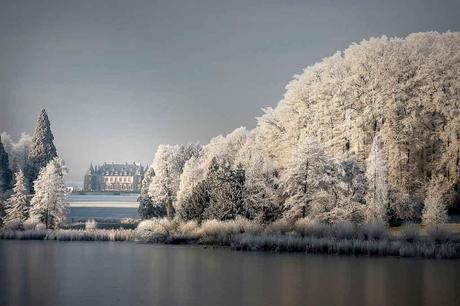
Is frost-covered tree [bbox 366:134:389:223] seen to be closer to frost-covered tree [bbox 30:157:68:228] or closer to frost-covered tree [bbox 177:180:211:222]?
frost-covered tree [bbox 177:180:211:222]

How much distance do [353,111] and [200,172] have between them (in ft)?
46.3

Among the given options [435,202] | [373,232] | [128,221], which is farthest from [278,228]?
[128,221]

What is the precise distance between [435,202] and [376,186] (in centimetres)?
319

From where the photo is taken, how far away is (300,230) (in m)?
32.7

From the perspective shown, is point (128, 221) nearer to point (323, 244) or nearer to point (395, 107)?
point (395, 107)

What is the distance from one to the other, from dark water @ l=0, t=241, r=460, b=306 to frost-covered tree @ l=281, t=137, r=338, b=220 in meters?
6.55

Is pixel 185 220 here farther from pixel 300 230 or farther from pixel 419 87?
pixel 419 87

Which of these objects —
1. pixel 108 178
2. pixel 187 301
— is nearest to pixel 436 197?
pixel 187 301

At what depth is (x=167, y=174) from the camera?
2117 inches

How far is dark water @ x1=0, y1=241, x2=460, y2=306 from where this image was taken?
56.6ft

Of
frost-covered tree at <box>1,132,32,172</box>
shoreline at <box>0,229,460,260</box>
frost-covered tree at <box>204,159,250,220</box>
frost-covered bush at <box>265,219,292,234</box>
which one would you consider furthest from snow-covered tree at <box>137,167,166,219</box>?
frost-covered bush at <box>265,219,292,234</box>

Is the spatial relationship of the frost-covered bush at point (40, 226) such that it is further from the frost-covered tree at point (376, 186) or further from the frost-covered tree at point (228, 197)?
the frost-covered tree at point (376, 186)

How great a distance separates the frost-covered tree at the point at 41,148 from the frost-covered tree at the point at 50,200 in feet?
41.9

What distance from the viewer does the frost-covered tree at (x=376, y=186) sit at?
34688 mm
